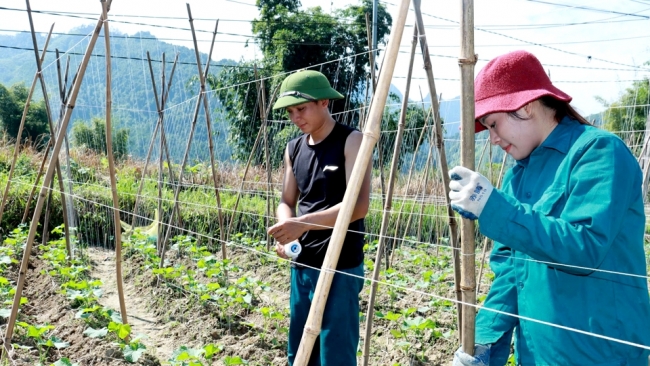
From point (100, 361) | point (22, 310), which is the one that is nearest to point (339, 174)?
point (100, 361)

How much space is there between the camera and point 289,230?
83.4 inches

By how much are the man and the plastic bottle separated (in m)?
0.02

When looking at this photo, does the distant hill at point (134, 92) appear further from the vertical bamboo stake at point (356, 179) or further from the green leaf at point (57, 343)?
the vertical bamboo stake at point (356, 179)

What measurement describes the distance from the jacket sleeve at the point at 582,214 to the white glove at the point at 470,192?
0.01m

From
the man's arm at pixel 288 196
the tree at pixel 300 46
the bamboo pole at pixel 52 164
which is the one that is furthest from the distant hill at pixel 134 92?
the man's arm at pixel 288 196

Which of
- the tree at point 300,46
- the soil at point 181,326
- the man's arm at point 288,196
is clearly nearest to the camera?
the man's arm at point 288,196

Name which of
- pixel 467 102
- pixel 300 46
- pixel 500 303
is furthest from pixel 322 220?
pixel 300 46

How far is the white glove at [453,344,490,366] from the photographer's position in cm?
133

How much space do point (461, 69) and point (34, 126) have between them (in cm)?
2132

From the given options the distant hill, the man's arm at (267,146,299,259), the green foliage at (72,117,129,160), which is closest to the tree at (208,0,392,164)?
the distant hill

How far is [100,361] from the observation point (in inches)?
115

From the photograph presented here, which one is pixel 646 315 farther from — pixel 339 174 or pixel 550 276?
pixel 339 174

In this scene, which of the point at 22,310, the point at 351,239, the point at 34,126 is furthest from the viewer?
the point at 34,126

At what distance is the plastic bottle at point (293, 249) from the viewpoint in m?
2.20
